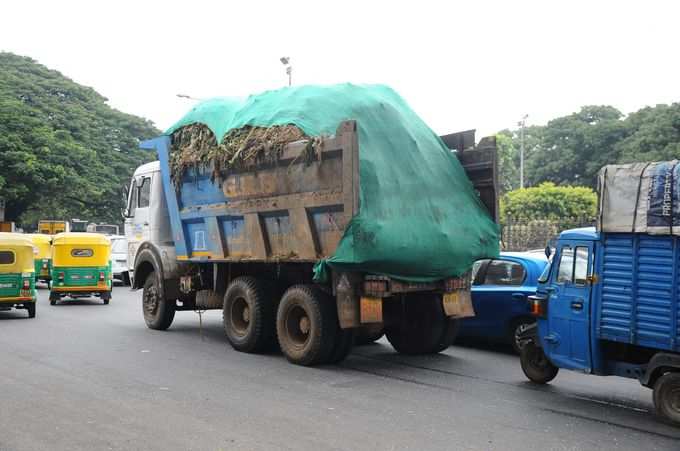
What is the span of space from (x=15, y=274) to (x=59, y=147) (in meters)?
26.5

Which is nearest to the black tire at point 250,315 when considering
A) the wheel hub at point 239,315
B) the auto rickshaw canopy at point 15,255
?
the wheel hub at point 239,315

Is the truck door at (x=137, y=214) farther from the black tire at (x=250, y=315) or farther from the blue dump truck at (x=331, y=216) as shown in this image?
the black tire at (x=250, y=315)

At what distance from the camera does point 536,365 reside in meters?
8.75

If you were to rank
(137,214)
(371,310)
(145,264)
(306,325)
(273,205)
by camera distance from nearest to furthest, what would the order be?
(371,310), (306,325), (273,205), (145,264), (137,214)

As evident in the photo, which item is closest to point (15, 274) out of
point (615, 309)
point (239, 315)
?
point (239, 315)

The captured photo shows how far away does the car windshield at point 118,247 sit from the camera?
26.7 metres

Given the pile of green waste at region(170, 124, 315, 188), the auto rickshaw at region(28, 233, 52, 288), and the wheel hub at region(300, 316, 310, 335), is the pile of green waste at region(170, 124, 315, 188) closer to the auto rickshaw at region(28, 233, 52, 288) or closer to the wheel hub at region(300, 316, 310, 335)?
the wheel hub at region(300, 316, 310, 335)

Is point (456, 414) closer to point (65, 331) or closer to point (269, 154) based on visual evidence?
point (269, 154)

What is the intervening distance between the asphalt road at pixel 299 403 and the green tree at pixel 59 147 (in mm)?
28577

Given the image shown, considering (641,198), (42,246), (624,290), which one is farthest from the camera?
(42,246)

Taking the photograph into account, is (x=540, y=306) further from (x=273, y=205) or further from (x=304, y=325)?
(x=273, y=205)

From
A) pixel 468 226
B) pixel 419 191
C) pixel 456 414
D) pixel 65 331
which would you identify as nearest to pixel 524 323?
pixel 468 226

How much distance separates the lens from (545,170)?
175 feet

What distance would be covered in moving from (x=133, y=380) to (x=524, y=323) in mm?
5298
